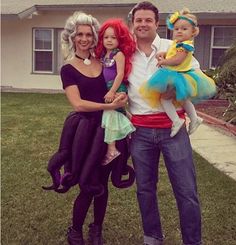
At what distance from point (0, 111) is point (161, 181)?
22.3 ft

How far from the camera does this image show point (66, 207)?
4613mm

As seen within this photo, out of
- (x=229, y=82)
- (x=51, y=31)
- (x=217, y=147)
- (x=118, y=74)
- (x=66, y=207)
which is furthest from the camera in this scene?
(x=51, y=31)

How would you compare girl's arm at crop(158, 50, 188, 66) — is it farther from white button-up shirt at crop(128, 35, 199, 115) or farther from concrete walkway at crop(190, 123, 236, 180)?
concrete walkway at crop(190, 123, 236, 180)

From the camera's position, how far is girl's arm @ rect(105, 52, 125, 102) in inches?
122

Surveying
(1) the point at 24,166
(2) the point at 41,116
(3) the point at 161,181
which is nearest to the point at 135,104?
(3) the point at 161,181

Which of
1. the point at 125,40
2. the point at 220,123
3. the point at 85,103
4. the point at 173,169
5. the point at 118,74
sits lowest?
the point at 220,123

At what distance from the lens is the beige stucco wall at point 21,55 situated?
1645 centimetres

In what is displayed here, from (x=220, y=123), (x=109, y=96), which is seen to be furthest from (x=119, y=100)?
(x=220, y=123)

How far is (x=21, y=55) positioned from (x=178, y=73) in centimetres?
1451

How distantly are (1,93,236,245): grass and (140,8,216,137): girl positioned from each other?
1.39 meters

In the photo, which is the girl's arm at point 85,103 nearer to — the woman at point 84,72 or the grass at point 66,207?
the woman at point 84,72

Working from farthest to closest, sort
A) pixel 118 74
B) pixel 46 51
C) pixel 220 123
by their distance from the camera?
pixel 46 51 → pixel 220 123 → pixel 118 74

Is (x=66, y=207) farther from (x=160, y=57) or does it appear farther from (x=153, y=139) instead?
(x=160, y=57)

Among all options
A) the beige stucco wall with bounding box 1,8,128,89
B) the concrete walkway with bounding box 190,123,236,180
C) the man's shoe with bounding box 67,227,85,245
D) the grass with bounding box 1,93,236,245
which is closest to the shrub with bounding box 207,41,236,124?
the concrete walkway with bounding box 190,123,236,180
